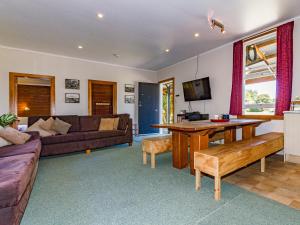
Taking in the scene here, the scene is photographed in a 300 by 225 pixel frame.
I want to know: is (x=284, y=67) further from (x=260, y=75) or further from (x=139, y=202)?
(x=139, y=202)

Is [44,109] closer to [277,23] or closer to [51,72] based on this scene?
[51,72]

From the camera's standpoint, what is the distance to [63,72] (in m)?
5.05

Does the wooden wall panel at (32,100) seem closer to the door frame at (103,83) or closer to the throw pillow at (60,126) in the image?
the door frame at (103,83)

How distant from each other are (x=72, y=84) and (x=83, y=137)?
2.25 meters

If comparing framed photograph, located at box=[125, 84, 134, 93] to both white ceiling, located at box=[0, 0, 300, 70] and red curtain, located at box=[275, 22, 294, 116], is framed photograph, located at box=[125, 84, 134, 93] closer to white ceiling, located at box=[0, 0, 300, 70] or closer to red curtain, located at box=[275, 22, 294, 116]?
white ceiling, located at box=[0, 0, 300, 70]

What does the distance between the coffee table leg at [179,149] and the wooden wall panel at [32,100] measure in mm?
6540

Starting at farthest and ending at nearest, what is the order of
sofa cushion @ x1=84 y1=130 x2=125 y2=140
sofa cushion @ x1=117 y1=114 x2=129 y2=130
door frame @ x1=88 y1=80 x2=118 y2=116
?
door frame @ x1=88 y1=80 x2=118 y2=116 < sofa cushion @ x1=117 y1=114 x2=129 y2=130 < sofa cushion @ x1=84 y1=130 x2=125 y2=140

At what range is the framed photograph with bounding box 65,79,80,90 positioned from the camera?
5105 mm

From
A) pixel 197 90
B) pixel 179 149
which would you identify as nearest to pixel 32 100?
pixel 197 90

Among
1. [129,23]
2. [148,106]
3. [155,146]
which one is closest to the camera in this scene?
[155,146]

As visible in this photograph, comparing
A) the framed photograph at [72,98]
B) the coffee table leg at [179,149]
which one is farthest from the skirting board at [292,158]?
the framed photograph at [72,98]

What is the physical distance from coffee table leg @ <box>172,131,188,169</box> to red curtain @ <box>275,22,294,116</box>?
2095 millimetres

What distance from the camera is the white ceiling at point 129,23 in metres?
2.61

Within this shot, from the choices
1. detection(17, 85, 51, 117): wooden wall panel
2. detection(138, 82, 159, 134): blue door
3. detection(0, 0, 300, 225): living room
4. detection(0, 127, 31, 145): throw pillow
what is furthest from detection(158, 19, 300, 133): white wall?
detection(17, 85, 51, 117): wooden wall panel
